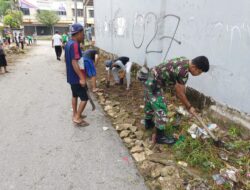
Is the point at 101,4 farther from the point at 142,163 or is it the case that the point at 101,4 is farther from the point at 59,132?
the point at 142,163

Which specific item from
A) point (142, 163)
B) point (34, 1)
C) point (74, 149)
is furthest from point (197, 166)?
point (34, 1)

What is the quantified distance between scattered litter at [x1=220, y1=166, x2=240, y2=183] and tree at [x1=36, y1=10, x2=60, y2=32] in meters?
47.4

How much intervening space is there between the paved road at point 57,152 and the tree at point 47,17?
43548 millimetres

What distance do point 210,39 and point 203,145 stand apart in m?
1.96

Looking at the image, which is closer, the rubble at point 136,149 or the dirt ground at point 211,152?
the dirt ground at point 211,152

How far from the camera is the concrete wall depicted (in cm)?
333

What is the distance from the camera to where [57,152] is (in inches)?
126

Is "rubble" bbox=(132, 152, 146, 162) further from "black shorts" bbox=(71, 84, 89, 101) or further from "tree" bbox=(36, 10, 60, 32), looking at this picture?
"tree" bbox=(36, 10, 60, 32)

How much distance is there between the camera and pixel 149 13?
6.19 metres

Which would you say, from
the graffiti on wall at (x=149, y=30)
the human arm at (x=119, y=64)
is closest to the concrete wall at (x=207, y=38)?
the graffiti on wall at (x=149, y=30)

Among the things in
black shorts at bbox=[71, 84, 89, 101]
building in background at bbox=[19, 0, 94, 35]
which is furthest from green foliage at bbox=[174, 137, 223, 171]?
building in background at bbox=[19, 0, 94, 35]

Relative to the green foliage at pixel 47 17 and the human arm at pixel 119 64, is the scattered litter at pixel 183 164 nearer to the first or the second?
the human arm at pixel 119 64

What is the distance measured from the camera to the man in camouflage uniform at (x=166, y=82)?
275 cm

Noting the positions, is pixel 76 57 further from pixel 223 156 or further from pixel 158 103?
pixel 223 156
